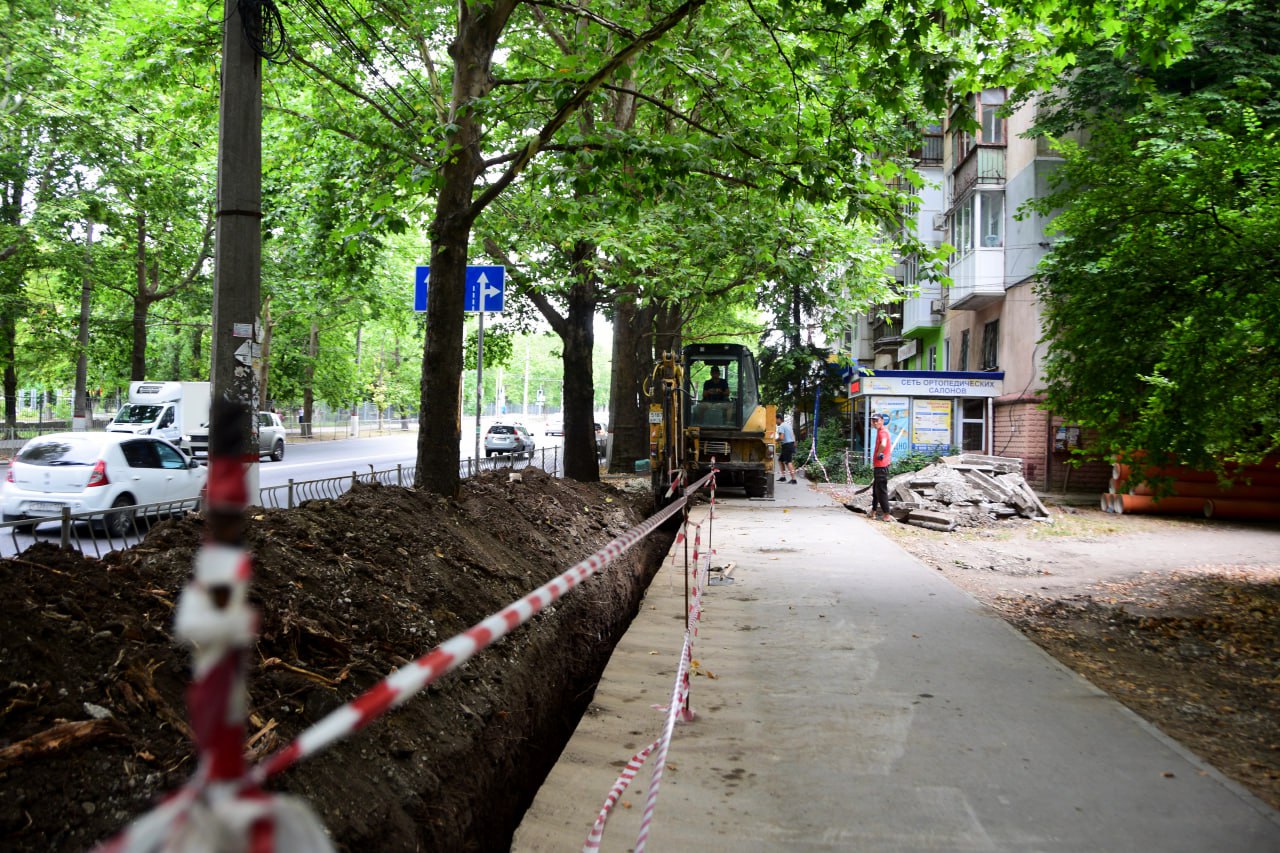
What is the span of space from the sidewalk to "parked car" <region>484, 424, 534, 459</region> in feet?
95.0

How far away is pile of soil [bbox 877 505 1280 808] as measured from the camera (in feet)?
17.3

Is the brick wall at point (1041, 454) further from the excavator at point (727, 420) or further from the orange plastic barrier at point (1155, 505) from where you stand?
the excavator at point (727, 420)

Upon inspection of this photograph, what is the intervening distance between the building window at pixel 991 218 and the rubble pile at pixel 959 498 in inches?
359

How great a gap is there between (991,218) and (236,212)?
76.4ft

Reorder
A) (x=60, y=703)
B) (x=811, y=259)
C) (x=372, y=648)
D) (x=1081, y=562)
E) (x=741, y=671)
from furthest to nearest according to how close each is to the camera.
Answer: (x=811, y=259) < (x=1081, y=562) < (x=741, y=671) < (x=372, y=648) < (x=60, y=703)

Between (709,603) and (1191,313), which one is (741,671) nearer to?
(709,603)

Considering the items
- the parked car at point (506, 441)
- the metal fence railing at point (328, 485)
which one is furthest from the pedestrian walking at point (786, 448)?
the metal fence railing at point (328, 485)

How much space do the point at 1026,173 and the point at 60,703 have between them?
82.1ft

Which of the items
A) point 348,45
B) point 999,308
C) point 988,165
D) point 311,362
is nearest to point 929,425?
point 999,308

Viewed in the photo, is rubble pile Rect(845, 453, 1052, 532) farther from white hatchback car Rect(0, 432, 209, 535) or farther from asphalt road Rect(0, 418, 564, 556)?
white hatchback car Rect(0, 432, 209, 535)

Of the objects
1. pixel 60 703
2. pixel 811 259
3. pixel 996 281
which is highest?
pixel 996 281

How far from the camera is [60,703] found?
9.52 feet

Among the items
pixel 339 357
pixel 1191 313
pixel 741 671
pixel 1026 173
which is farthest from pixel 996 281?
pixel 339 357

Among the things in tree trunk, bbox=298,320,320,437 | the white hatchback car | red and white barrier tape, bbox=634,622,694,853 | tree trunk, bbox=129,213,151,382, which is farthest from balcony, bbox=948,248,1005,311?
tree trunk, bbox=298,320,320,437
